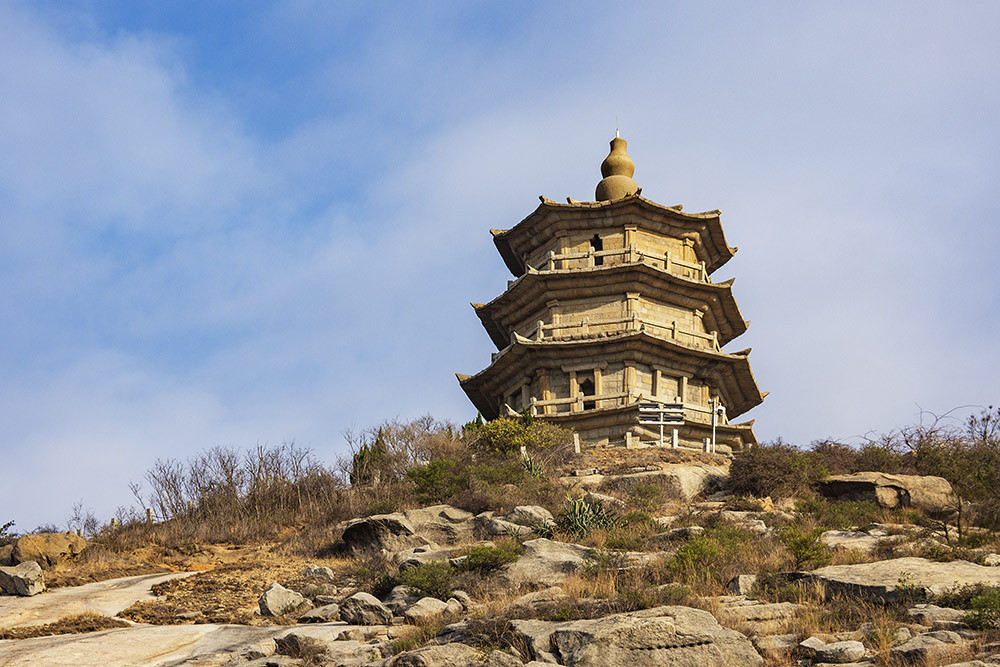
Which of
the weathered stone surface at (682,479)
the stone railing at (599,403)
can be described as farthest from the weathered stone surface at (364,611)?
the stone railing at (599,403)

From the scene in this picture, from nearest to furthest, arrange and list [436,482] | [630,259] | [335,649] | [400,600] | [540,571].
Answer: [335,649] → [400,600] → [540,571] → [436,482] → [630,259]

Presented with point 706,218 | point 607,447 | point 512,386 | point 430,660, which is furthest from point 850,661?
point 706,218

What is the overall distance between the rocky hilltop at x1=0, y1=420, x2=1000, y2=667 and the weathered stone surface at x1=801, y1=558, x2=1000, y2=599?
0.17 ft

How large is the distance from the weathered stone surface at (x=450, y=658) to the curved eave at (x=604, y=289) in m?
24.4

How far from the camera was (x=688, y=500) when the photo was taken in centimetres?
2434

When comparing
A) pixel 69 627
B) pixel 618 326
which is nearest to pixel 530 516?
pixel 69 627

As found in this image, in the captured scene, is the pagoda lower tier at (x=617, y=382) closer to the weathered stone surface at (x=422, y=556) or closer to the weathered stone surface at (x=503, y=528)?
the weathered stone surface at (x=503, y=528)

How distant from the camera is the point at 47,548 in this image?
2228 cm

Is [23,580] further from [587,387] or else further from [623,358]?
[623,358]

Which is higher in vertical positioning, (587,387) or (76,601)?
(587,387)

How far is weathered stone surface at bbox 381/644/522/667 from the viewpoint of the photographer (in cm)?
1187

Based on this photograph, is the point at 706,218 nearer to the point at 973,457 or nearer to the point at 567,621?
the point at 973,457

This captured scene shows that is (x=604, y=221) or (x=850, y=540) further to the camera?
(x=604, y=221)

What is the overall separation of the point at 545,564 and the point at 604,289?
19.5 m
